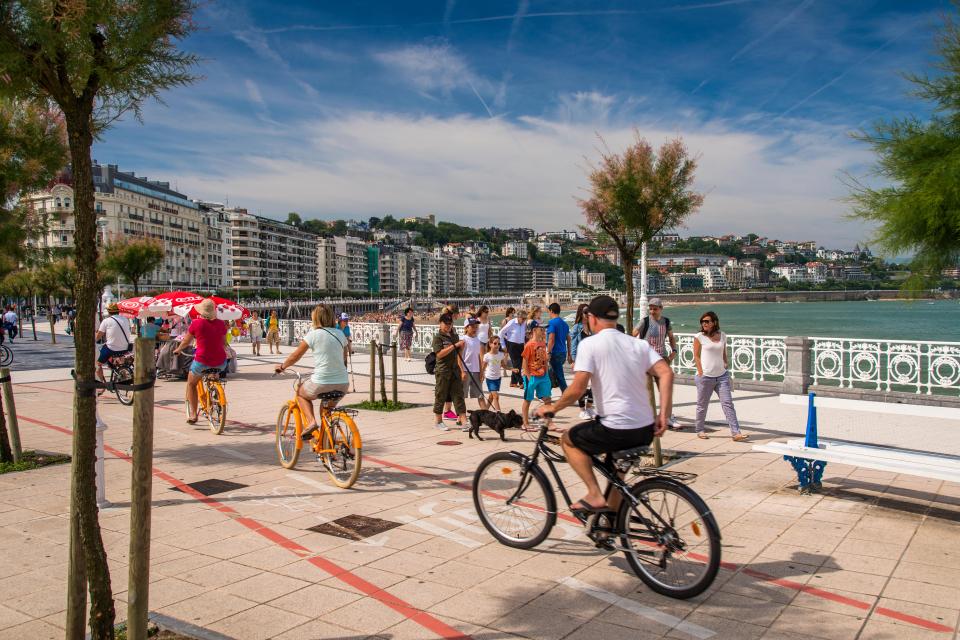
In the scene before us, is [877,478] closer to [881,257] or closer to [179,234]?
Result: [881,257]

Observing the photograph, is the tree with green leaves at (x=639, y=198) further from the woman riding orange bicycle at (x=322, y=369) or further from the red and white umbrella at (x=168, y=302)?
the red and white umbrella at (x=168, y=302)

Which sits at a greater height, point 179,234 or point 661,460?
point 179,234

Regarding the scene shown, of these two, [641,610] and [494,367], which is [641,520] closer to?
[641,610]

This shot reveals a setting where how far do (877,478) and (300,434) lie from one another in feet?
19.5

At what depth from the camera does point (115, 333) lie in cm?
1290

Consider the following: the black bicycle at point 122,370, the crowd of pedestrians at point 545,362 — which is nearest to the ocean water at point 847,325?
the crowd of pedestrians at point 545,362

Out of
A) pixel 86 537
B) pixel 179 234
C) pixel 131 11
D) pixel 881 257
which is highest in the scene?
pixel 179 234

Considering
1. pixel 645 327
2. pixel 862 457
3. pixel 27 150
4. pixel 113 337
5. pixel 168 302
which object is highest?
pixel 27 150

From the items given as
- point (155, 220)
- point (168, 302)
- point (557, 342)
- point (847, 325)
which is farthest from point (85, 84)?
point (155, 220)

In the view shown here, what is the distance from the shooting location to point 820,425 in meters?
9.96

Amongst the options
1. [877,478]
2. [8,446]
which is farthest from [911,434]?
[8,446]

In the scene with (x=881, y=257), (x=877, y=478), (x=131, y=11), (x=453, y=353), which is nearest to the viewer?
(x=131, y=11)

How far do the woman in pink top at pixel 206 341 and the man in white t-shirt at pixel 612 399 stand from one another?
6.65m

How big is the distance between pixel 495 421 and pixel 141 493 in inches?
236
